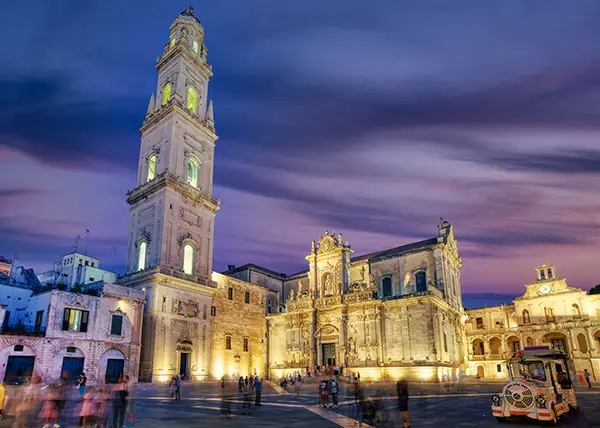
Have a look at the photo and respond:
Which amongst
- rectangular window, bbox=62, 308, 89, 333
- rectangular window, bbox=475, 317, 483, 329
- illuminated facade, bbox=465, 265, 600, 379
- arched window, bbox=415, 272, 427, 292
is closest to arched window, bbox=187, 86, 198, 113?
rectangular window, bbox=62, 308, 89, 333

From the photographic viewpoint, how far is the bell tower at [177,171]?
39469mm

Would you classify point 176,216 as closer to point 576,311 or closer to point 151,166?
point 151,166

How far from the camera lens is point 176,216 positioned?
4006cm

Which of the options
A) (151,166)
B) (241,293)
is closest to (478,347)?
(241,293)

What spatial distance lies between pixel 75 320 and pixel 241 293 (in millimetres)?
19502

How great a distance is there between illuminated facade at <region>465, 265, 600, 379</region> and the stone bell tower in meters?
32.5

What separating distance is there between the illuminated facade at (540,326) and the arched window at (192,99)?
142ft

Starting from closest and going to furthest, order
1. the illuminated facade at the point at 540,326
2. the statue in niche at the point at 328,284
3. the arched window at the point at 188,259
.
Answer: the arched window at the point at 188,259, the statue in niche at the point at 328,284, the illuminated facade at the point at 540,326

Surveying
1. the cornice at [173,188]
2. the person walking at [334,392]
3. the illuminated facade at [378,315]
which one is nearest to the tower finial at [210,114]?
the cornice at [173,188]

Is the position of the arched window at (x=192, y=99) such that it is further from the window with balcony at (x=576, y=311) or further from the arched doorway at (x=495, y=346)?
the window with balcony at (x=576, y=311)

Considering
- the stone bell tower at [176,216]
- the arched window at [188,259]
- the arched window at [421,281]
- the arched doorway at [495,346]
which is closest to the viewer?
the stone bell tower at [176,216]

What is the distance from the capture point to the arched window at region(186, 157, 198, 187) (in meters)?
44.2

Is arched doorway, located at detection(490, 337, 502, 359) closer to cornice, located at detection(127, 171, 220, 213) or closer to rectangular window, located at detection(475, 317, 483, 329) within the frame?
rectangular window, located at detection(475, 317, 483, 329)

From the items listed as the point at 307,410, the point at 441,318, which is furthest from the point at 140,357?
the point at 441,318
